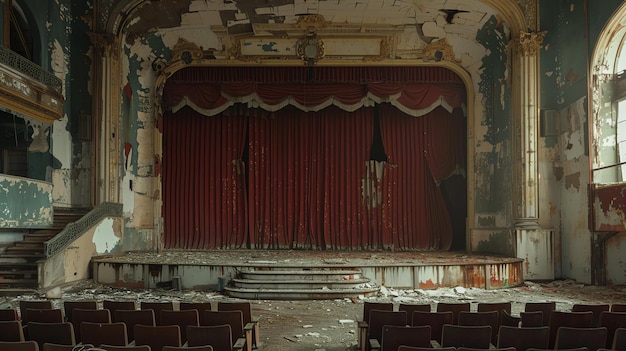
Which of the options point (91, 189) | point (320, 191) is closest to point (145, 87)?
point (91, 189)

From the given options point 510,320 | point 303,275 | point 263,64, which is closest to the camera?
point 510,320

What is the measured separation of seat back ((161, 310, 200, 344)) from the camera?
4227 mm

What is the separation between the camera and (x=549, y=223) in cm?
995

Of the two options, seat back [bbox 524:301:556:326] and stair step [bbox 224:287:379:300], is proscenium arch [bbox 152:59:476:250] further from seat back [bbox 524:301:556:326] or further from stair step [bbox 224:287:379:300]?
seat back [bbox 524:301:556:326]

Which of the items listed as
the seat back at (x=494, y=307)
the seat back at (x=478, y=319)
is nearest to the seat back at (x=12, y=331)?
the seat back at (x=478, y=319)

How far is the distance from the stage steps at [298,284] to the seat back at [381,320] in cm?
355

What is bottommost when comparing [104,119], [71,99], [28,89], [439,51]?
[104,119]

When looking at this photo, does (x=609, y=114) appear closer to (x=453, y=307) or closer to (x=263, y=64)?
(x=453, y=307)

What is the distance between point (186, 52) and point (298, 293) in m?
6.63

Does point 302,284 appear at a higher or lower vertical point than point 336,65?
lower

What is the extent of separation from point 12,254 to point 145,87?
484cm

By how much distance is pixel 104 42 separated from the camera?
10625mm

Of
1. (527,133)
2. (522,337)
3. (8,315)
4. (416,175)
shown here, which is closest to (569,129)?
(527,133)

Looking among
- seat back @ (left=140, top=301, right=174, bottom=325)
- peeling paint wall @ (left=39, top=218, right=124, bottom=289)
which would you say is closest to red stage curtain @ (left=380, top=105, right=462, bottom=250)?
peeling paint wall @ (left=39, top=218, right=124, bottom=289)
